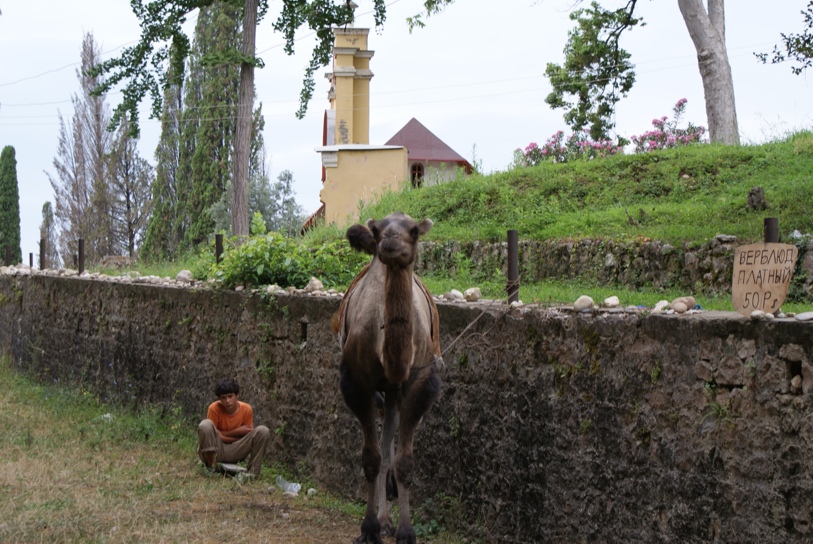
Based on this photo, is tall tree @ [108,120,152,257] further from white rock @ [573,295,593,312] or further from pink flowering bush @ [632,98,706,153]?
white rock @ [573,295,593,312]

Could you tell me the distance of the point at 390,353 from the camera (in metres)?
5.79

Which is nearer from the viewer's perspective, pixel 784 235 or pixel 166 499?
pixel 166 499

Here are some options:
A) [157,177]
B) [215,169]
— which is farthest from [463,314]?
[157,177]

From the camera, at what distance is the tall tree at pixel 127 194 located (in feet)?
157

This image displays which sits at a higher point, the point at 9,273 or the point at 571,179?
the point at 571,179

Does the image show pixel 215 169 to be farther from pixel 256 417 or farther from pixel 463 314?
pixel 463 314

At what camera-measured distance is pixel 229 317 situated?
11023 millimetres

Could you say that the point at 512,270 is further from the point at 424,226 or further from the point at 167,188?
the point at 167,188

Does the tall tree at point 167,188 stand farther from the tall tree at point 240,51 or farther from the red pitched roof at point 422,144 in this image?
the tall tree at point 240,51

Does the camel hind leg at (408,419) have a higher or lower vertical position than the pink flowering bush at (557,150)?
lower

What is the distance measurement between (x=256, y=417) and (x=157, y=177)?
36207mm

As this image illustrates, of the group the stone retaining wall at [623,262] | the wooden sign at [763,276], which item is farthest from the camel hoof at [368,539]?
the stone retaining wall at [623,262]

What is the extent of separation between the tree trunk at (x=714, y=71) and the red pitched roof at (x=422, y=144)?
14.9m

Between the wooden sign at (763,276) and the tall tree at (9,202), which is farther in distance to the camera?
the tall tree at (9,202)
